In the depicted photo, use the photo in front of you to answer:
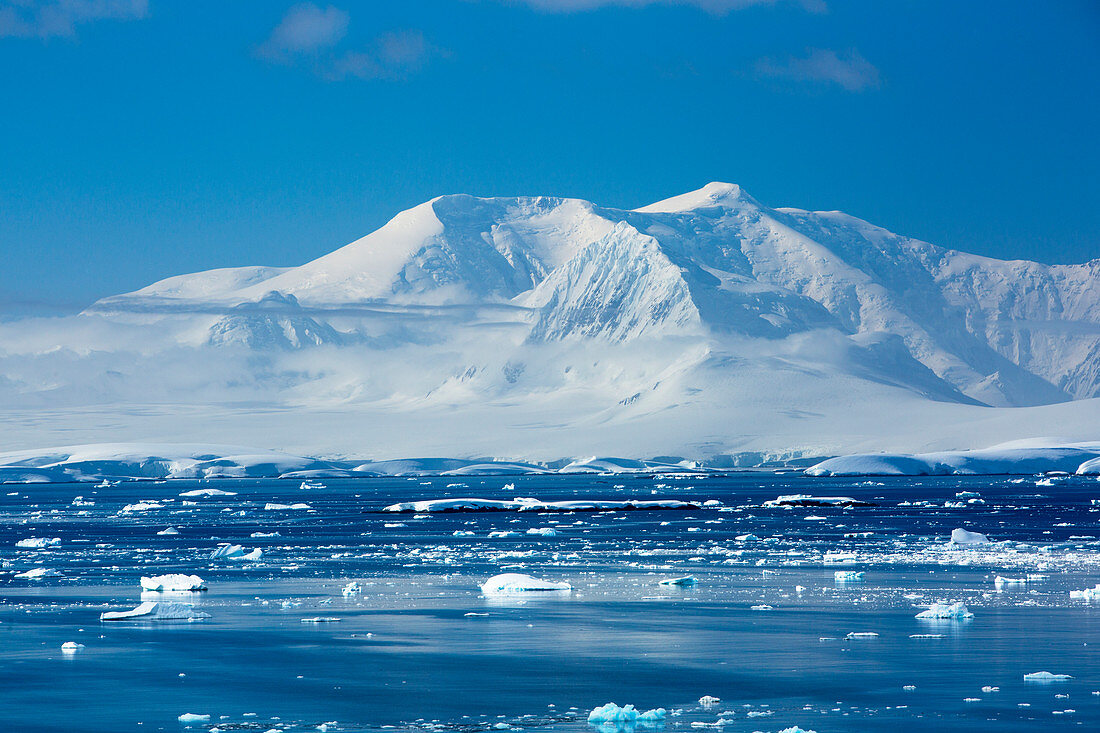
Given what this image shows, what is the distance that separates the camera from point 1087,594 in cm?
2709

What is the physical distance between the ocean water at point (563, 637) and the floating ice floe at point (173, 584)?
483mm

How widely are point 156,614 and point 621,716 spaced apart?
517 inches

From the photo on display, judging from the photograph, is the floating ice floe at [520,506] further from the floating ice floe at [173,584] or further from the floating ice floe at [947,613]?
the floating ice floe at [947,613]

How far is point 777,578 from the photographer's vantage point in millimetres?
32656

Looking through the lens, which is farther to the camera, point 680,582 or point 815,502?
point 815,502

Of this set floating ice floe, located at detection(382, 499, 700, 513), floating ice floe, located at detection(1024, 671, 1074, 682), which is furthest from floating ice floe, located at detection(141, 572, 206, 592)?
floating ice floe, located at detection(382, 499, 700, 513)

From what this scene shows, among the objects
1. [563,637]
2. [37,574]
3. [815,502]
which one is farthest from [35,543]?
[815,502]

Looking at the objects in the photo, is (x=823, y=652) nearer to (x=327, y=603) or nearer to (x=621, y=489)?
(x=327, y=603)

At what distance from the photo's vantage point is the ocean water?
16.3 meters

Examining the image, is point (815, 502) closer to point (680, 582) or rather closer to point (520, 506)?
point (520, 506)

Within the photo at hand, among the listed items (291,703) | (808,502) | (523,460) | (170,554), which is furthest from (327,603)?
(523,460)

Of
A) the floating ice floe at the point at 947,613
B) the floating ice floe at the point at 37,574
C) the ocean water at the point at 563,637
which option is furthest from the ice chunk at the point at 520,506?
the floating ice floe at the point at 947,613

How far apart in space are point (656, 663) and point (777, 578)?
13.4 metres

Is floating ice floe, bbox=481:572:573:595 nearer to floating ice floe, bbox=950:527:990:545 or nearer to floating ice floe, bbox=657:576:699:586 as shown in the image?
floating ice floe, bbox=657:576:699:586
